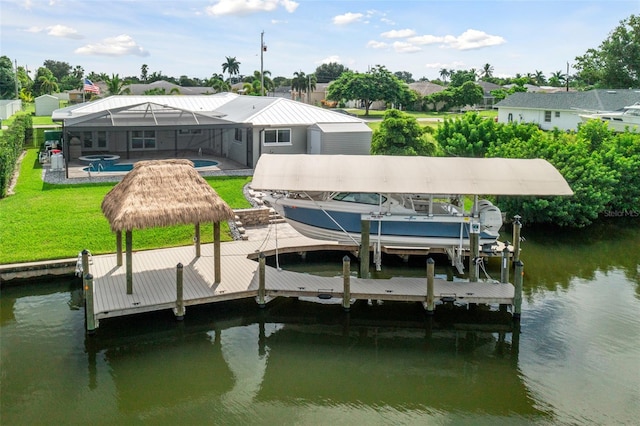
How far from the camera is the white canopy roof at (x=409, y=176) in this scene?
15680 mm

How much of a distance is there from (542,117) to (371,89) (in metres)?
28.7

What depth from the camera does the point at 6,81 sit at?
8656 cm

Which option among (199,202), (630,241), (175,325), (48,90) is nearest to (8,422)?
(175,325)

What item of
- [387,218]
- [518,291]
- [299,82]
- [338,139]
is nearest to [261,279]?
[387,218]

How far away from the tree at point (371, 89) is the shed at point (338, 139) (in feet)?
142

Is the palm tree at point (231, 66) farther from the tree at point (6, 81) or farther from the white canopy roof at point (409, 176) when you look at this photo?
the white canopy roof at point (409, 176)

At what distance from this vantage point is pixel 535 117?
53.0 meters

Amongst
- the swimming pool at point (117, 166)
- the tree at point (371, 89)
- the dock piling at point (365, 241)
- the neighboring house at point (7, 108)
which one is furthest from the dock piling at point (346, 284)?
the tree at point (371, 89)

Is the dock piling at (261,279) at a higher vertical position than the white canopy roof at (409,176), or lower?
lower

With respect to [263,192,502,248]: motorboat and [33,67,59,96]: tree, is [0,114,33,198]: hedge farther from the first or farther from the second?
[33,67,59,96]: tree

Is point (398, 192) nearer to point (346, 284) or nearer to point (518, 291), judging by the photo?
point (346, 284)

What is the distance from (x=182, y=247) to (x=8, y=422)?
880 centimetres

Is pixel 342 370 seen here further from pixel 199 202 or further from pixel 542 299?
pixel 542 299

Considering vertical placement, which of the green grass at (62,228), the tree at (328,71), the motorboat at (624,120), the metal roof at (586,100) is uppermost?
the tree at (328,71)
